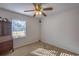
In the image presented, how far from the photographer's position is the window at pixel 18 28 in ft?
4.79

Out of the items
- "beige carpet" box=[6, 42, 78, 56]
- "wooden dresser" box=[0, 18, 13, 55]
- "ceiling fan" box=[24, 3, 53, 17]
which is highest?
"ceiling fan" box=[24, 3, 53, 17]

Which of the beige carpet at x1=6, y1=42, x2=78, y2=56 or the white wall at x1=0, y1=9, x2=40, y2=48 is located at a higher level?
the white wall at x1=0, y1=9, x2=40, y2=48

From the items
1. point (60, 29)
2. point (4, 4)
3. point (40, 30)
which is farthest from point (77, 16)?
point (4, 4)

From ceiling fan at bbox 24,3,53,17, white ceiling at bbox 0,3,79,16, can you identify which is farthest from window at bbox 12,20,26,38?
ceiling fan at bbox 24,3,53,17

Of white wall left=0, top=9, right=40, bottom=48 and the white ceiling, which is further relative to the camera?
white wall left=0, top=9, right=40, bottom=48

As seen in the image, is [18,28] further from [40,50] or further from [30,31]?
[40,50]

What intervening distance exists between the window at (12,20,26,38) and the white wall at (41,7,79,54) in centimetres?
32

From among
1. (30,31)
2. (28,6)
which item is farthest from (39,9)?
(30,31)

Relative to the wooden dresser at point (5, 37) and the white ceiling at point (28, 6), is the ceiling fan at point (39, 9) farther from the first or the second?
the wooden dresser at point (5, 37)

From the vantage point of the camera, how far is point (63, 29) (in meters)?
1.53

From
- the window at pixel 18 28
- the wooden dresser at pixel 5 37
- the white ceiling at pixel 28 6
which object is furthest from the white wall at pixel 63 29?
the wooden dresser at pixel 5 37

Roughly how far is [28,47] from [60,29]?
622mm

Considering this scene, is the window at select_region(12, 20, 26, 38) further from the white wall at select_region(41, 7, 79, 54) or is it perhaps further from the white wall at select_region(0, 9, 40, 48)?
the white wall at select_region(41, 7, 79, 54)

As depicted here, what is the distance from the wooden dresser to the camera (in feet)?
4.77
